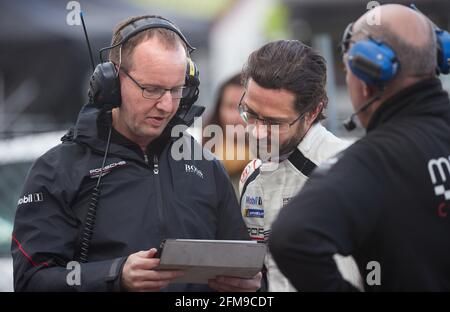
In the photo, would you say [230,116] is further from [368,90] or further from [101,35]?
[101,35]

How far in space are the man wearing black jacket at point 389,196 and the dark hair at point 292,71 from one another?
2.47 feet

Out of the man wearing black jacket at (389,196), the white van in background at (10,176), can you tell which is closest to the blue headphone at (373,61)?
the man wearing black jacket at (389,196)

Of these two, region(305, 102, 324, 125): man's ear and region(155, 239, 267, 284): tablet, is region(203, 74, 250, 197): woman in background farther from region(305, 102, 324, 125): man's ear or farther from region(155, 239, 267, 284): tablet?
region(155, 239, 267, 284): tablet

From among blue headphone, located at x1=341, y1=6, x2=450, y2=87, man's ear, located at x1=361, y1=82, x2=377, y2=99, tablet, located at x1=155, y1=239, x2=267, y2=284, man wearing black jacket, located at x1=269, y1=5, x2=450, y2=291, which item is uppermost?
blue headphone, located at x1=341, y1=6, x2=450, y2=87

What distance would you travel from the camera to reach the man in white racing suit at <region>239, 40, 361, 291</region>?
10.3 feet

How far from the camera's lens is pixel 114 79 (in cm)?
307

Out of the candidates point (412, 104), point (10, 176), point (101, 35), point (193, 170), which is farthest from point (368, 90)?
point (101, 35)

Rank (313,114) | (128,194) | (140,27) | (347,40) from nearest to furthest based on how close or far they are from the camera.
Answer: (347,40)
(128,194)
(140,27)
(313,114)

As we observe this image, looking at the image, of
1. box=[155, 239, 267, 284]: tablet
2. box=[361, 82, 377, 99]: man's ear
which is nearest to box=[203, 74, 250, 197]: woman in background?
box=[155, 239, 267, 284]: tablet

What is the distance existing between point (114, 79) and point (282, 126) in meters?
0.72

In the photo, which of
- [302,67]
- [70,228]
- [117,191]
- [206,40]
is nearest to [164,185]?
[117,191]

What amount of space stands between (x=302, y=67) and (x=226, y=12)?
10.2 meters

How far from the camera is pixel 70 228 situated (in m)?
2.93
